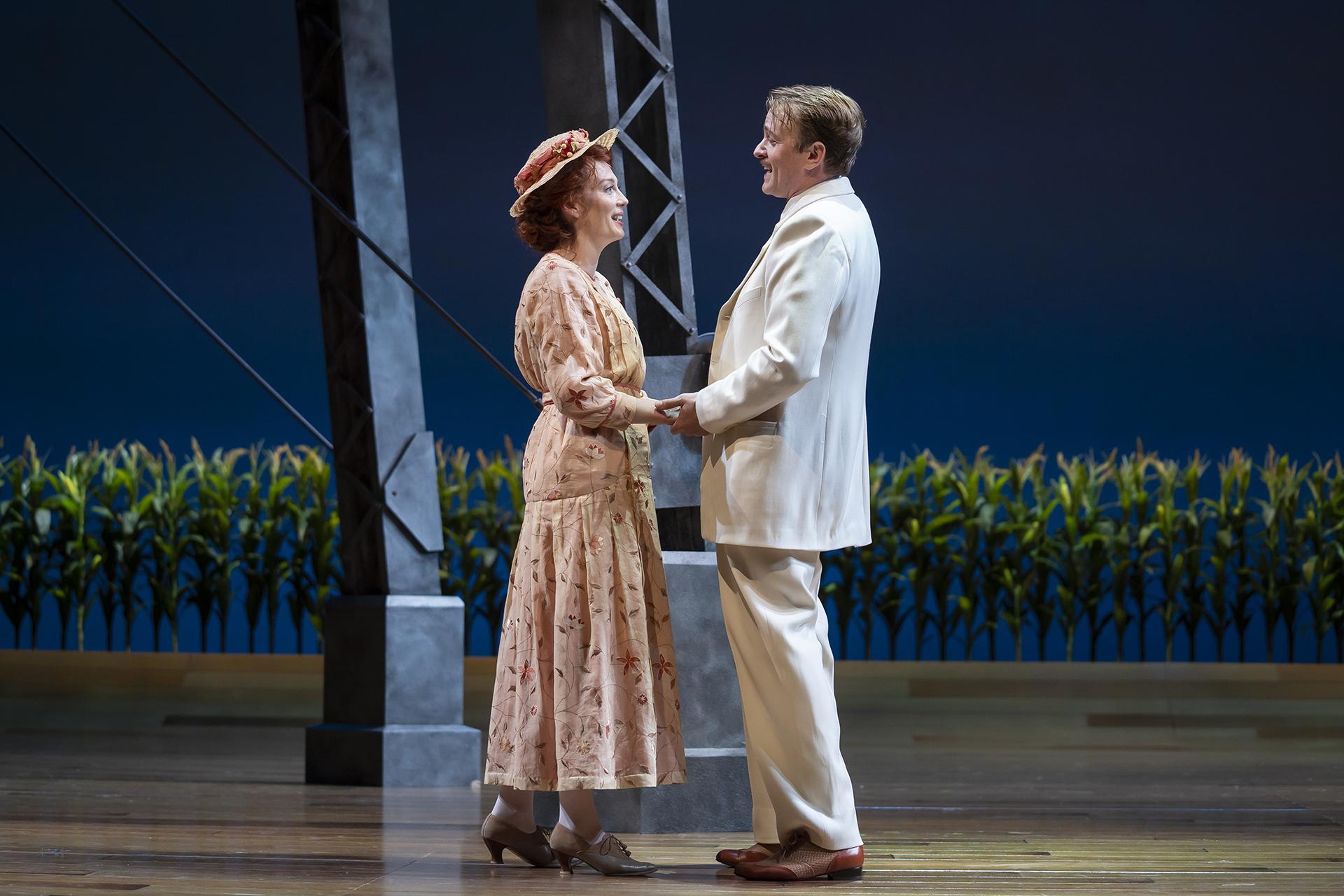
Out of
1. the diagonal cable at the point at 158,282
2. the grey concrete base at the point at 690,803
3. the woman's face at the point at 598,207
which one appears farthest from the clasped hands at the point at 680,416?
the diagonal cable at the point at 158,282

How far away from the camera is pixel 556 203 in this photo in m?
2.73

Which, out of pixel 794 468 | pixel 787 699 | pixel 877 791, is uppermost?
pixel 794 468

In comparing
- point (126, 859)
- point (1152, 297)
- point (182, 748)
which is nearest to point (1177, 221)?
point (1152, 297)

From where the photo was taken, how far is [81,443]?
8484mm

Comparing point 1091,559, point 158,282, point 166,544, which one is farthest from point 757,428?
point 166,544

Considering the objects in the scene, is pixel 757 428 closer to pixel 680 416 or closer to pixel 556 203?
pixel 680 416

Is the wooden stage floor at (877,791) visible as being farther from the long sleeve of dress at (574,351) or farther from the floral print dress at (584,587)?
the long sleeve of dress at (574,351)

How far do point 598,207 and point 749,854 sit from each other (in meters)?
1.18

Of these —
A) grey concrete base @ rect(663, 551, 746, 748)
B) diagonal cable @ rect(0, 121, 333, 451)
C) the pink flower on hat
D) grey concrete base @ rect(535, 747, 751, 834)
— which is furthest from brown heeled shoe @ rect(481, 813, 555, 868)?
diagonal cable @ rect(0, 121, 333, 451)

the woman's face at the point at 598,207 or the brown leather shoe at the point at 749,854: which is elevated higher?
the woman's face at the point at 598,207

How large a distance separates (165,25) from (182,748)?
202 inches

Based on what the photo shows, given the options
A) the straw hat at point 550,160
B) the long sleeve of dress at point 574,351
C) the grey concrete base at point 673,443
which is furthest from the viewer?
the grey concrete base at point 673,443

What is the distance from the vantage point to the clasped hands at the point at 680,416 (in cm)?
256

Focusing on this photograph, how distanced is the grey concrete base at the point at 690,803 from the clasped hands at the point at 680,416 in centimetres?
94
